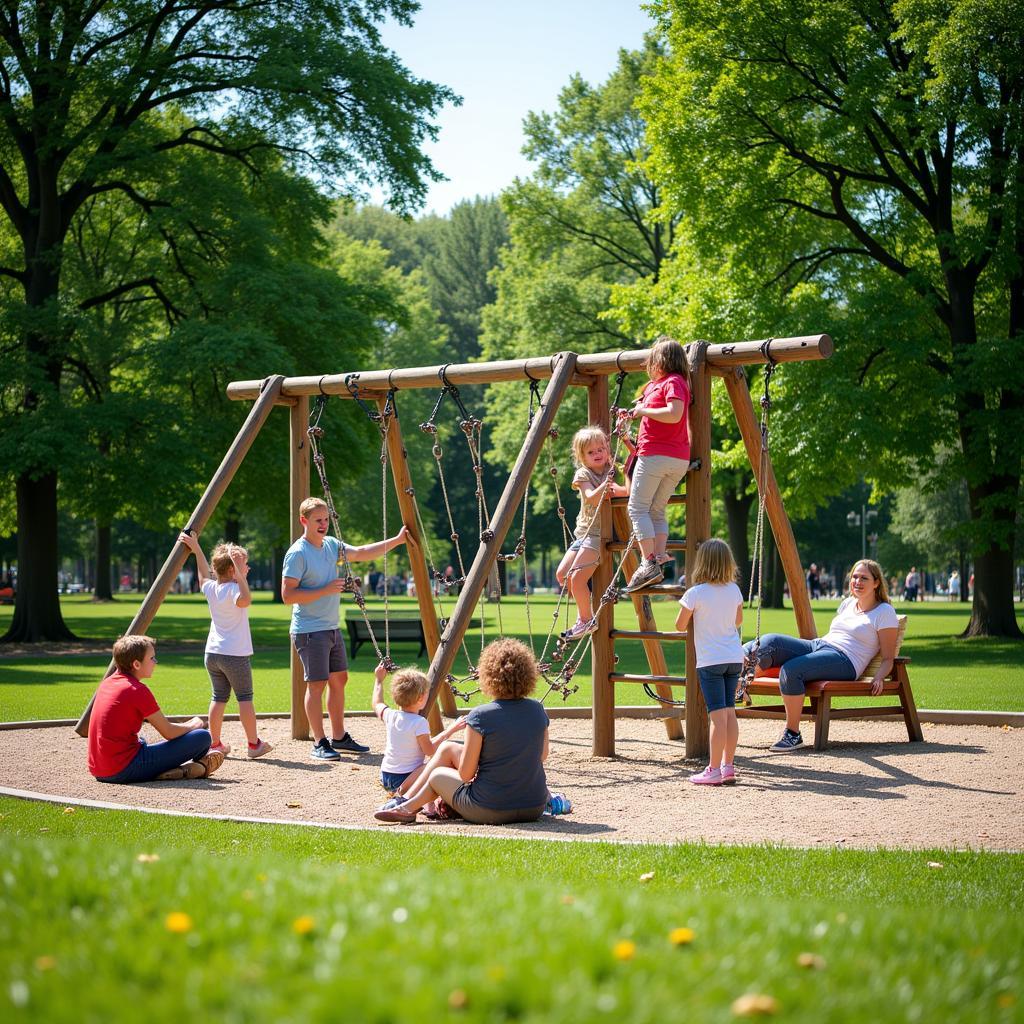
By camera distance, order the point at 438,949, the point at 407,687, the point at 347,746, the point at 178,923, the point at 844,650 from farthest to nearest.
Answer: the point at 844,650, the point at 347,746, the point at 407,687, the point at 178,923, the point at 438,949

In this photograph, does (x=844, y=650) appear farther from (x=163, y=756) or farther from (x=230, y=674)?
(x=163, y=756)

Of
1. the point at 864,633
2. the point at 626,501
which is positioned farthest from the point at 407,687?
the point at 864,633

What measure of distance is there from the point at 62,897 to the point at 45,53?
90.8 ft

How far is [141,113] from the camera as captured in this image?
98.9 ft

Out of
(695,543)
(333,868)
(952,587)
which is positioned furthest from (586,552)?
(952,587)

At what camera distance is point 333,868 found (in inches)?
209

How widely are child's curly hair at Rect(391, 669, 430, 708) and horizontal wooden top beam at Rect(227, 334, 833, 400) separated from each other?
10.2 ft

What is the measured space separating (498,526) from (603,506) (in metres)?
1.52

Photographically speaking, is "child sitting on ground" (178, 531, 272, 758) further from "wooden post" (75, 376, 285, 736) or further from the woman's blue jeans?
the woman's blue jeans

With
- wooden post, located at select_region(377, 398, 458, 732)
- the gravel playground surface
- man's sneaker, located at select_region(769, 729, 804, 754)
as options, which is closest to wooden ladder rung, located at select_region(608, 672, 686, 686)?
the gravel playground surface

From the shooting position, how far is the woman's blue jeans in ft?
37.4

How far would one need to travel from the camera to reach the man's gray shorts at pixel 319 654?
11234 mm

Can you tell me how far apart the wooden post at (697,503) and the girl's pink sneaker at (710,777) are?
1.00 metres

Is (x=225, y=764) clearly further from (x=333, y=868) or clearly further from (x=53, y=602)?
(x=53, y=602)
